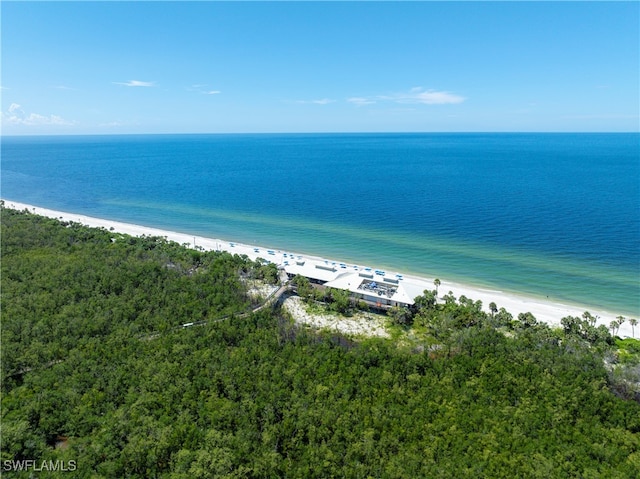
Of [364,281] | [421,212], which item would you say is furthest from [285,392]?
[421,212]

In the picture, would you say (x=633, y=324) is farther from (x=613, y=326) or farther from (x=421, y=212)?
(x=421, y=212)

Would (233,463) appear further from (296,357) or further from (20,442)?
(20,442)

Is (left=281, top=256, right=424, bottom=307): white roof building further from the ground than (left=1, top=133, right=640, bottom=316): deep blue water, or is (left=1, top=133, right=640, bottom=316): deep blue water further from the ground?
(left=1, top=133, right=640, bottom=316): deep blue water

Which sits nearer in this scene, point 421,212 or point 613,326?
point 613,326

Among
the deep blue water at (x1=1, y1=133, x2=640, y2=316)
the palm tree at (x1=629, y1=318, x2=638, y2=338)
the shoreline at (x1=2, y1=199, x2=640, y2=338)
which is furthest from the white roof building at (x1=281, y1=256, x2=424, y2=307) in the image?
the palm tree at (x1=629, y1=318, x2=638, y2=338)

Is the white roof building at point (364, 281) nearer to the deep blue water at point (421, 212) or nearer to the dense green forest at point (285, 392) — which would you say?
the dense green forest at point (285, 392)

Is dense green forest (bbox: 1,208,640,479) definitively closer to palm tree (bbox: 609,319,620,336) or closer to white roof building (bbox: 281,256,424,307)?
palm tree (bbox: 609,319,620,336)

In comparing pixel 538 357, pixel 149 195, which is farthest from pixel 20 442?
pixel 149 195
